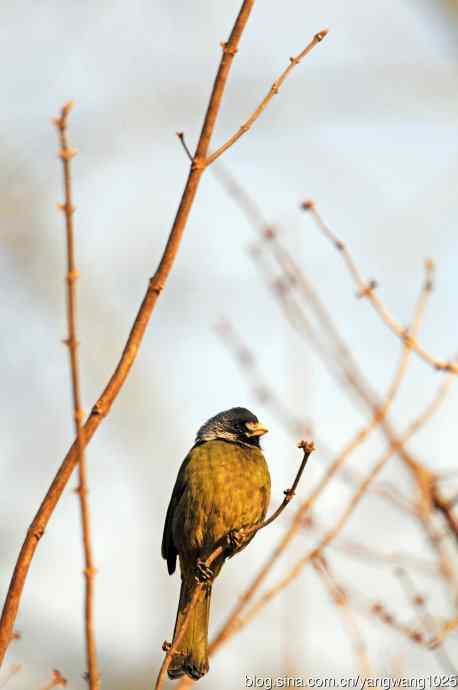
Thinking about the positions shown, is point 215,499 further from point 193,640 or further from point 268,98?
point 268,98

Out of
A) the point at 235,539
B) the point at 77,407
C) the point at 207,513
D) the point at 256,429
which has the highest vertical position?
the point at 256,429

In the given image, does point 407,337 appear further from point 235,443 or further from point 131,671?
point 131,671

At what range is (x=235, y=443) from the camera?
5.31m

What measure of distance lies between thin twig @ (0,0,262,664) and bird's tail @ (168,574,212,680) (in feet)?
6.41

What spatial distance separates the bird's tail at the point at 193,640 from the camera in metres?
4.52

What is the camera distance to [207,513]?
491 cm

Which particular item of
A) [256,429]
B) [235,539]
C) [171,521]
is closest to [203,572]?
[235,539]

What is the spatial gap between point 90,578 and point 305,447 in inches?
39.8

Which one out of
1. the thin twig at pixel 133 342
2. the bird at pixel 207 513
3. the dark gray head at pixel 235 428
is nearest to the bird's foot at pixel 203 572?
the bird at pixel 207 513

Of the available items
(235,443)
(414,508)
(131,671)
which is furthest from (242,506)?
(131,671)

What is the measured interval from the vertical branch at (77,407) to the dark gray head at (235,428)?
116 inches

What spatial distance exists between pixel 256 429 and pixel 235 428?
134 mm

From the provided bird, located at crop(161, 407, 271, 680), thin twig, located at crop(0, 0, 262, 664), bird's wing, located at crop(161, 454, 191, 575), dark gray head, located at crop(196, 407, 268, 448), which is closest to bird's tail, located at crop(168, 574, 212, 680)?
bird, located at crop(161, 407, 271, 680)

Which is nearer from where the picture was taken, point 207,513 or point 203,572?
point 203,572
